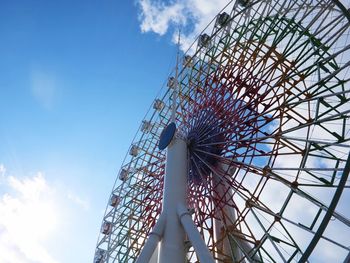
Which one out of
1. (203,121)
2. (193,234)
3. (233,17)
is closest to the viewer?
(193,234)

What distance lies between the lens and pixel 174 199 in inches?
418

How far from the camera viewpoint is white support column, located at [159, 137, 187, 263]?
9.36m

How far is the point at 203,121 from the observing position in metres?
14.5

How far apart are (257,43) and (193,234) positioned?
891 cm

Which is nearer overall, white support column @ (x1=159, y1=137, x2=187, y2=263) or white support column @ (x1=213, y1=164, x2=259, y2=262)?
white support column @ (x1=159, y1=137, x2=187, y2=263)

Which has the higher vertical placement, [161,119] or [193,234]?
[161,119]

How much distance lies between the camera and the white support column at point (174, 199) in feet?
30.7

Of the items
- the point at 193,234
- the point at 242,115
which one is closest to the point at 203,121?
the point at 242,115

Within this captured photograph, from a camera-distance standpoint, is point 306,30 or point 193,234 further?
point 306,30

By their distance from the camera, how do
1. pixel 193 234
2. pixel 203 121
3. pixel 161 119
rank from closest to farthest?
1. pixel 193 234
2. pixel 203 121
3. pixel 161 119

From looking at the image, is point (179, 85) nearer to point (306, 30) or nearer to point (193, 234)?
point (306, 30)

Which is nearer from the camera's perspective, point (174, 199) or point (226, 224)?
point (174, 199)

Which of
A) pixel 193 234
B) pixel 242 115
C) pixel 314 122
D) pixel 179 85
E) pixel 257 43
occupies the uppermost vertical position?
pixel 179 85

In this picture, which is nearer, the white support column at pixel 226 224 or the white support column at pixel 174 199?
the white support column at pixel 174 199
